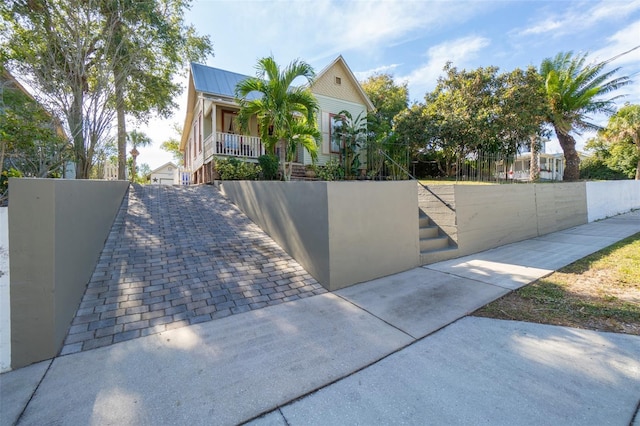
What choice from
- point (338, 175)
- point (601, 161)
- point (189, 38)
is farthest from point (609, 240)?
point (601, 161)

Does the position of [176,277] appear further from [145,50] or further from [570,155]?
[570,155]

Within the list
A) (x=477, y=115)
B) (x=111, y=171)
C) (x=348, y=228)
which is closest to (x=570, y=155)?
(x=477, y=115)

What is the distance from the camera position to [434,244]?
5426 millimetres

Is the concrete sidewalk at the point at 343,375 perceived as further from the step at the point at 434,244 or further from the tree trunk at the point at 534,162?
the tree trunk at the point at 534,162

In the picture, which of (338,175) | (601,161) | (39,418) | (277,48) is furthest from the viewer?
(601,161)

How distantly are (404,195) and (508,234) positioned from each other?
3.73 m

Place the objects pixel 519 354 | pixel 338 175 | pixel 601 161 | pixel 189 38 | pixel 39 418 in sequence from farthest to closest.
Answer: pixel 601 161
pixel 189 38
pixel 338 175
pixel 519 354
pixel 39 418

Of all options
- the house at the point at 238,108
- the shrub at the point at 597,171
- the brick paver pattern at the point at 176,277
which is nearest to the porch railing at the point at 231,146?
the house at the point at 238,108

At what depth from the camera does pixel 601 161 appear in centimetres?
2194

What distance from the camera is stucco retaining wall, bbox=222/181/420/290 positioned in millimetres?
3971

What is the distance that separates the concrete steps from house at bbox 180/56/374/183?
7275 mm

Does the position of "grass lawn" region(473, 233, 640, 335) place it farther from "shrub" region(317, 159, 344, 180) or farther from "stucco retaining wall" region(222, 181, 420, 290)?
"shrub" region(317, 159, 344, 180)

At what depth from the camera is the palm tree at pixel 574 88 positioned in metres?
12.1

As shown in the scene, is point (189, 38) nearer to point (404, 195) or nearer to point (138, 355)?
point (404, 195)
